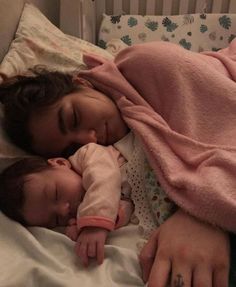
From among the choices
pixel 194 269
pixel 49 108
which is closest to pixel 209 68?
pixel 49 108

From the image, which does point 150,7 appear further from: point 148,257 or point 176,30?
point 148,257

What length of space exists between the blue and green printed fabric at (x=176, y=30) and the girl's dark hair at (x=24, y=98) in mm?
729

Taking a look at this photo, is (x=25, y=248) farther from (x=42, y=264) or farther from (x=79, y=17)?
(x=79, y=17)

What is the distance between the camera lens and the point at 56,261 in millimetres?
698

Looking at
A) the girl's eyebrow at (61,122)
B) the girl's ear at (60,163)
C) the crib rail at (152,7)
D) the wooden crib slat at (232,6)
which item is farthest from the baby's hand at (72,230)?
the wooden crib slat at (232,6)

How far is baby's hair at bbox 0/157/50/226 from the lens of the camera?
0.80 metres

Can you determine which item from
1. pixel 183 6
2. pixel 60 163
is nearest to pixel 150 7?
pixel 183 6

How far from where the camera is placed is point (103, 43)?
168 cm

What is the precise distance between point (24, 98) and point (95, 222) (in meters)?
0.37

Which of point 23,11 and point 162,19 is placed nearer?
point 23,11

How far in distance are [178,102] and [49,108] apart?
298mm

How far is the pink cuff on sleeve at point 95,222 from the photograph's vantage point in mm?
740

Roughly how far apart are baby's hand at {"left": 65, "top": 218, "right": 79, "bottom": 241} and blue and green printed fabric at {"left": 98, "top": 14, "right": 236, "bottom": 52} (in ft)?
3.38

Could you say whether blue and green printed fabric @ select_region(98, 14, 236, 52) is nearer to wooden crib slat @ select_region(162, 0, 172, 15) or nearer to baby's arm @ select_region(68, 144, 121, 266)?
wooden crib slat @ select_region(162, 0, 172, 15)
